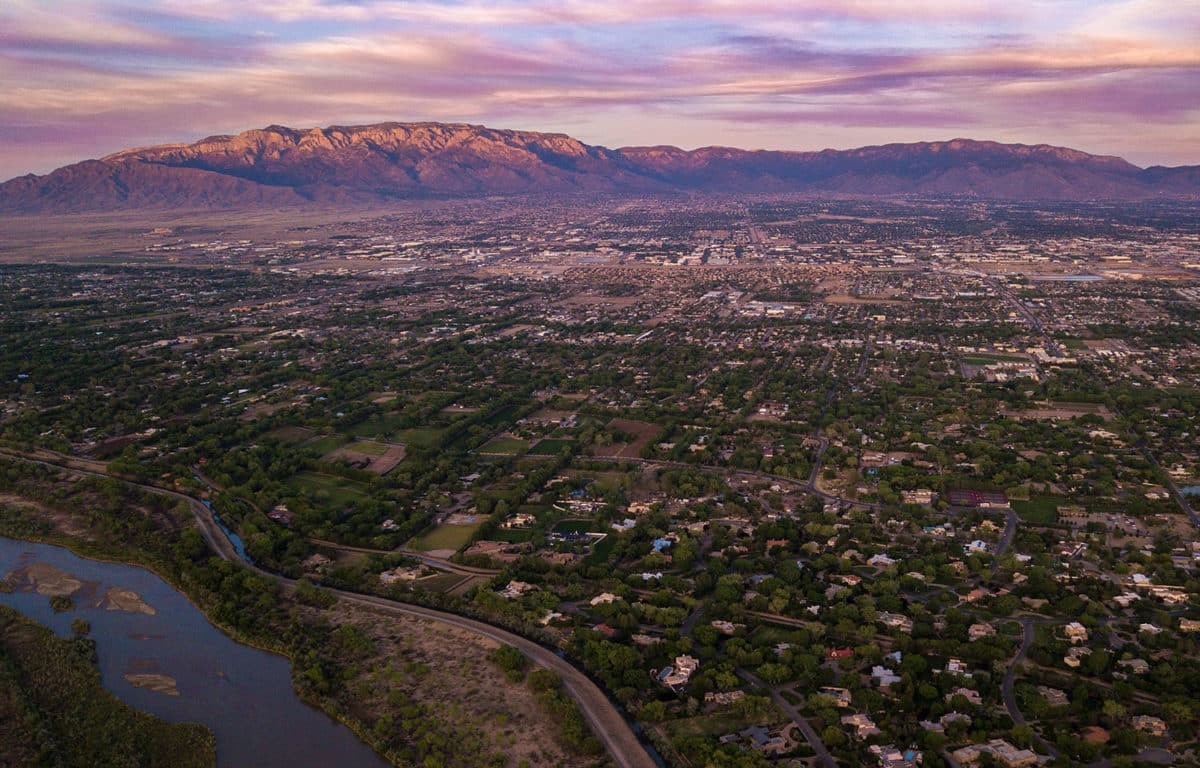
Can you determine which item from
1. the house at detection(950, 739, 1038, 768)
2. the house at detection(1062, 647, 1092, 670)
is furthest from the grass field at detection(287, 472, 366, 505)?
the house at detection(1062, 647, 1092, 670)

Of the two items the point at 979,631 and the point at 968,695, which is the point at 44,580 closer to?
the point at 968,695

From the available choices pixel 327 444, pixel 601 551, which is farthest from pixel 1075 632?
pixel 327 444

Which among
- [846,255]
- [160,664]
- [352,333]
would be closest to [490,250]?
[846,255]

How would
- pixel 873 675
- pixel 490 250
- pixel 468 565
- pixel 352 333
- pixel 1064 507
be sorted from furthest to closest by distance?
pixel 490 250, pixel 352 333, pixel 1064 507, pixel 468 565, pixel 873 675

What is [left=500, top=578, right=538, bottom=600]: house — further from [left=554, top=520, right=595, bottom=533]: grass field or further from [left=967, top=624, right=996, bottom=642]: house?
[left=967, top=624, right=996, bottom=642]: house

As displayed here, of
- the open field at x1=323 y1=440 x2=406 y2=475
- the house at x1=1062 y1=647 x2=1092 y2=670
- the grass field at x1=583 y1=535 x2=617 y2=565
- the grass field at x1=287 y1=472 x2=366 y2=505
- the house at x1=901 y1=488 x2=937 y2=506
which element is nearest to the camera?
the house at x1=1062 y1=647 x2=1092 y2=670

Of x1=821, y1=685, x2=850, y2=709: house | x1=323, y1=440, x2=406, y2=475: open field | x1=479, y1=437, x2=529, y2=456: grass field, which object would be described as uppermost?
x1=479, y1=437, x2=529, y2=456: grass field

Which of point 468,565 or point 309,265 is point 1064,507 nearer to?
point 468,565

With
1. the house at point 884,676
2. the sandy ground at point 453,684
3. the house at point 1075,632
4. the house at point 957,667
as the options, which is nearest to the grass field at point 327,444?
the sandy ground at point 453,684
